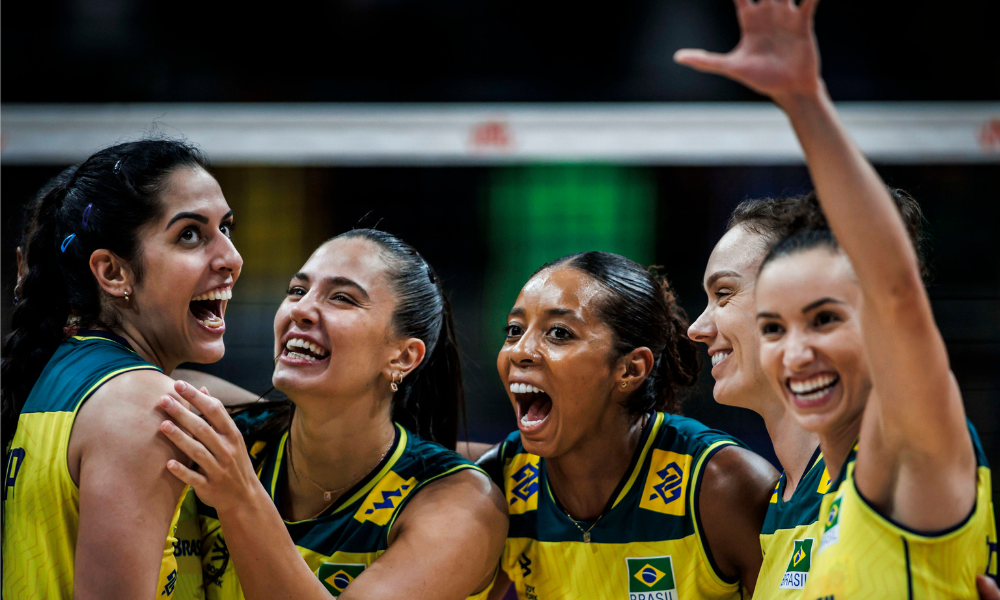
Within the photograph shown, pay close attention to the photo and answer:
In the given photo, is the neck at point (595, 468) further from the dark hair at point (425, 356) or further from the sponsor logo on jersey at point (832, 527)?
the sponsor logo on jersey at point (832, 527)

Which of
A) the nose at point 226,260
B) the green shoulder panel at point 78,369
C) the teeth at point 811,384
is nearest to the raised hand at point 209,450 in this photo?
the green shoulder panel at point 78,369

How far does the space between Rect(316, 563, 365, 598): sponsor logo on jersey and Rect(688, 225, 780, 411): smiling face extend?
4.25 feet

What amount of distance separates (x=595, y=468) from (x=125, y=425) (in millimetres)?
1593

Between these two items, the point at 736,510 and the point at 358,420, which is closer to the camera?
the point at 736,510

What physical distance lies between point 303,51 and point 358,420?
455 cm

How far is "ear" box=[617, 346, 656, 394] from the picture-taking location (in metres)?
3.10

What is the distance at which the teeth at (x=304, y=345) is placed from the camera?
9.90 feet

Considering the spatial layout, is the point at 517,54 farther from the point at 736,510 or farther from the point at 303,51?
the point at 736,510

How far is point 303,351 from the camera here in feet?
10.1

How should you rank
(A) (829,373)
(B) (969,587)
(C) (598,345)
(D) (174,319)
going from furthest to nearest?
(C) (598,345) < (D) (174,319) < (A) (829,373) < (B) (969,587)

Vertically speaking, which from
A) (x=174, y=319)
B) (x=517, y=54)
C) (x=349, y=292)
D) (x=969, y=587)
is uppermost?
(x=517, y=54)

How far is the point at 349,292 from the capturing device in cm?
311

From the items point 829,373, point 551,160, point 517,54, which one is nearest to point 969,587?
point 829,373

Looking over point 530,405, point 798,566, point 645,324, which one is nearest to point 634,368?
point 645,324
